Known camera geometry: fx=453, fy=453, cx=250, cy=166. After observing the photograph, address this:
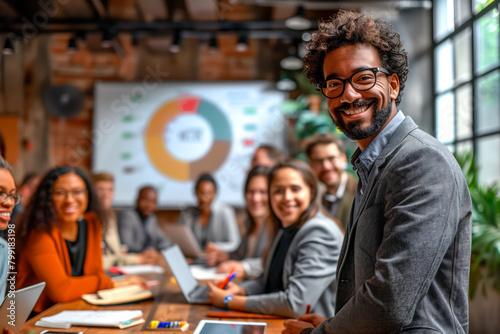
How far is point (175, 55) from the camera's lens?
6.09m

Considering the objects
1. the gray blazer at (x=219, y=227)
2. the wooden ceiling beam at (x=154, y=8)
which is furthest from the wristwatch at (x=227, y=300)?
the wooden ceiling beam at (x=154, y=8)

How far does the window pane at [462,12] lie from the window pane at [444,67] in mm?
265

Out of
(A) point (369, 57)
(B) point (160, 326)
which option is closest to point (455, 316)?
(A) point (369, 57)

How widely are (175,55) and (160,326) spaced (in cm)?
496

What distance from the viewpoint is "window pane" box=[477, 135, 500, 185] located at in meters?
3.52

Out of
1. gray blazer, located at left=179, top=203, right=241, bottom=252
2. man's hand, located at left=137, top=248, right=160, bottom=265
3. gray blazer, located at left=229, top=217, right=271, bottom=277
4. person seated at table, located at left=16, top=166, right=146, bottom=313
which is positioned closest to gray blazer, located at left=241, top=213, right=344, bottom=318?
person seated at table, located at left=16, top=166, right=146, bottom=313

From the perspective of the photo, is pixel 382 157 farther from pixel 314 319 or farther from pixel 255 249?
pixel 255 249

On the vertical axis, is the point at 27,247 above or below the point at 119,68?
below

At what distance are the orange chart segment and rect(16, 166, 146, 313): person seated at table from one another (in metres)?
3.64

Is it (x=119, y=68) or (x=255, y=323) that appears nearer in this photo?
(x=255, y=323)

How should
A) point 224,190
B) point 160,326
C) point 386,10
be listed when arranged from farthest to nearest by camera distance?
point 224,190, point 386,10, point 160,326

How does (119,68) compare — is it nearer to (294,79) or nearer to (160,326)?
(294,79)

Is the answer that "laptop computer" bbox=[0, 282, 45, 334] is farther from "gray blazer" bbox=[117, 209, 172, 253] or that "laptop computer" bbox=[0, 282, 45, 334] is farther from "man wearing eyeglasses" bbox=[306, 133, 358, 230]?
"gray blazer" bbox=[117, 209, 172, 253]

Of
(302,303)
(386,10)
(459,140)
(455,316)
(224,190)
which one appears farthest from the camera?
(224,190)
